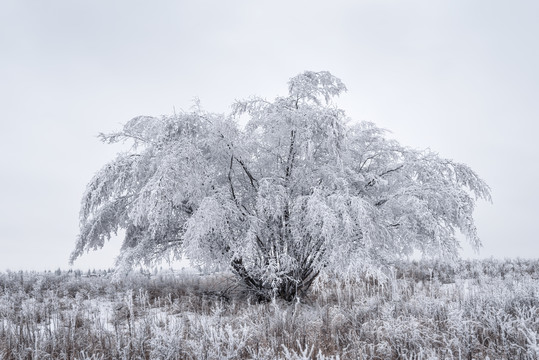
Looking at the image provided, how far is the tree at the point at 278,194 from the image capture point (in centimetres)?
687

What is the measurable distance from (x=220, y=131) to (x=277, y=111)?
135 centimetres

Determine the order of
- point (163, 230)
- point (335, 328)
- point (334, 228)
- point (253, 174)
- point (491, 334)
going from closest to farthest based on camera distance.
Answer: point (491, 334)
point (335, 328)
point (334, 228)
point (163, 230)
point (253, 174)

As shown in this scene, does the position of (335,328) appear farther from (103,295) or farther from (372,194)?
(103,295)

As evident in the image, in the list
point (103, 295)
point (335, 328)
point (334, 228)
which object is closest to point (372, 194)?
point (334, 228)

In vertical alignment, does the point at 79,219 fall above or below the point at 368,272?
above

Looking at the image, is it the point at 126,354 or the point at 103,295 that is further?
the point at 103,295

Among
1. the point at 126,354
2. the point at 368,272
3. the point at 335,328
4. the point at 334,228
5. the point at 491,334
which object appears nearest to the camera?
the point at 126,354

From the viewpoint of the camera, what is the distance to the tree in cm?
687

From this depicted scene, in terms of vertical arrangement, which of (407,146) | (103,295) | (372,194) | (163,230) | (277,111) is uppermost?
(277,111)

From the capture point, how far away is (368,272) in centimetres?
643

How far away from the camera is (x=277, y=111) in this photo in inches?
312

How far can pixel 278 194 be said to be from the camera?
24.2ft

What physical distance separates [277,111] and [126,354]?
5.56 metres

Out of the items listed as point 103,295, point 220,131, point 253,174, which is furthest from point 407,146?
point 103,295
